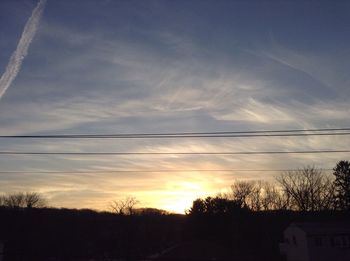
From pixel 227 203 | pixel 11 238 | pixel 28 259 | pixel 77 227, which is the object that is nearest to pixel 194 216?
pixel 227 203

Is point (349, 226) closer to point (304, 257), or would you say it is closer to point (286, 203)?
point (304, 257)

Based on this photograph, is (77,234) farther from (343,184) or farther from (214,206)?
(343,184)

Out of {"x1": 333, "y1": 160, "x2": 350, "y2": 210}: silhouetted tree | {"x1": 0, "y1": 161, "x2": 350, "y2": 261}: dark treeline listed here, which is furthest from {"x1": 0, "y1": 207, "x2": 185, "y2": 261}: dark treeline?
{"x1": 333, "y1": 160, "x2": 350, "y2": 210}: silhouetted tree

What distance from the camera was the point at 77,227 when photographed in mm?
60750

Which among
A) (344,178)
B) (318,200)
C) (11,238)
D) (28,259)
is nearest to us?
(28,259)

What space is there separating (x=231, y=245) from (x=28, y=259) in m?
33.8

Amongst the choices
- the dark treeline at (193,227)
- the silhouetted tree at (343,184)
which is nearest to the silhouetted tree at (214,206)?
the dark treeline at (193,227)

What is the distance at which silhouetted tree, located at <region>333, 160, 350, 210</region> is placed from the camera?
241 ft

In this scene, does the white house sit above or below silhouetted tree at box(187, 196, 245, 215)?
below

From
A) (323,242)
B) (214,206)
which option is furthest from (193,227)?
(323,242)

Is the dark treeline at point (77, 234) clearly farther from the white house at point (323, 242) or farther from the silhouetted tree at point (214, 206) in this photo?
the white house at point (323, 242)

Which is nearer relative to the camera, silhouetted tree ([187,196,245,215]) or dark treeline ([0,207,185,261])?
dark treeline ([0,207,185,261])

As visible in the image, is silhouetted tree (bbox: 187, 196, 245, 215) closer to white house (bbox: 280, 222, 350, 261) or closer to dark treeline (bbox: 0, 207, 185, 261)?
dark treeline (bbox: 0, 207, 185, 261)

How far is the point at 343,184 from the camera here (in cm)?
7762
